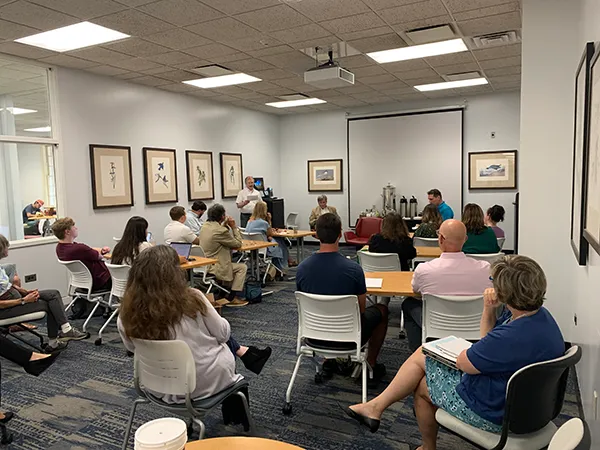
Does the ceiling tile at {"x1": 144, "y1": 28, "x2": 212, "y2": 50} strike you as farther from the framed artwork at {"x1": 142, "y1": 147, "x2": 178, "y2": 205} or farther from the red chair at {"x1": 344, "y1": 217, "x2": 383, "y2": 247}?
the red chair at {"x1": 344, "y1": 217, "x2": 383, "y2": 247}

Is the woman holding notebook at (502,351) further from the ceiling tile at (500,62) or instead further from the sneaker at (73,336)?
the ceiling tile at (500,62)

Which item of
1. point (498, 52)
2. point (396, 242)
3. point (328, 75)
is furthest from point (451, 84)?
point (396, 242)

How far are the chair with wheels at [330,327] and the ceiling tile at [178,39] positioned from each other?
3273mm

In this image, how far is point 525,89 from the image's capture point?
3898 mm

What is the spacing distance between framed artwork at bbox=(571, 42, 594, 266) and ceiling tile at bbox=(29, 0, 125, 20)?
3.62 meters

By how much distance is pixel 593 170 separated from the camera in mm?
2410

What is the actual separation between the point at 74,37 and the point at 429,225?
4.44 metres

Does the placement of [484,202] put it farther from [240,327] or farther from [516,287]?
[516,287]

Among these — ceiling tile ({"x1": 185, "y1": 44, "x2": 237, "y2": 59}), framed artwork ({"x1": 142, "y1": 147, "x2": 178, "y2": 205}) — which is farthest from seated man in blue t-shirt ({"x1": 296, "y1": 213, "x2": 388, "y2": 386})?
framed artwork ({"x1": 142, "y1": 147, "x2": 178, "y2": 205})

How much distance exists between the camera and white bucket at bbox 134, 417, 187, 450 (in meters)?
1.05

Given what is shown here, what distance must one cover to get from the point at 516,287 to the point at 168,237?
4.56 metres

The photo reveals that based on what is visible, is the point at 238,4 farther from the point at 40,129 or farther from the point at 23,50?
the point at 40,129

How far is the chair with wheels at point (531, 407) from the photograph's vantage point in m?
1.70

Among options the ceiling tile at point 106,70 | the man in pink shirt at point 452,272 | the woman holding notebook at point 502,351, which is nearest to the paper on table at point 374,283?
the man in pink shirt at point 452,272
